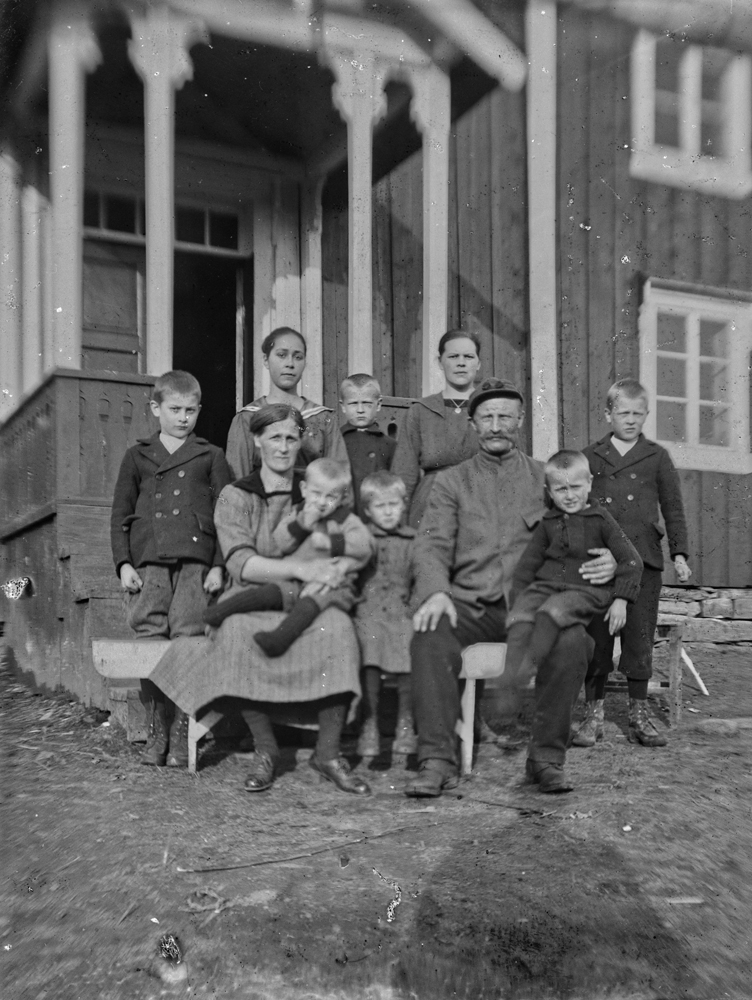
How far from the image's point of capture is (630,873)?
9.79 ft

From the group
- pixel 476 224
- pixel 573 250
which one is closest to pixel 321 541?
pixel 476 224

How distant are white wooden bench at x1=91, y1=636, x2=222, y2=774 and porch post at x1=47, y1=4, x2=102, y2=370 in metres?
2.12

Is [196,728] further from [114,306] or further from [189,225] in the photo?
[189,225]

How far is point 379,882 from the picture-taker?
2881mm

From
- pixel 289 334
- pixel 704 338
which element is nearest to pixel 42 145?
pixel 289 334

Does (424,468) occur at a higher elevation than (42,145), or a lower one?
lower

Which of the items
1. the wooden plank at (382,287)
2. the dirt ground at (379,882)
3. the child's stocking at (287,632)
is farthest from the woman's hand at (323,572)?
the wooden plank at (382,287)

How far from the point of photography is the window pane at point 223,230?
25.4 ft

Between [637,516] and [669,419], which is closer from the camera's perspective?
[637,516]

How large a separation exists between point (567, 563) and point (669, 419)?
3.88 meters

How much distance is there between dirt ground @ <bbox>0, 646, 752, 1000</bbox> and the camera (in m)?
2.47

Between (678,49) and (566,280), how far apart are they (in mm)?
1771

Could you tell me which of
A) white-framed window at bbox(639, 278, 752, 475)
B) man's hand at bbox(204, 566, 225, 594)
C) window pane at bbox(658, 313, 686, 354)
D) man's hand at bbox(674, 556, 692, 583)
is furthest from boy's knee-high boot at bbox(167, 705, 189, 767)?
window pane at bbox(658, 313, 686, 354)

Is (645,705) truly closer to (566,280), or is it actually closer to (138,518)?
(138,518)
